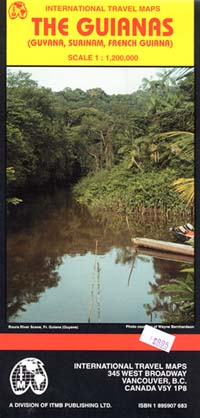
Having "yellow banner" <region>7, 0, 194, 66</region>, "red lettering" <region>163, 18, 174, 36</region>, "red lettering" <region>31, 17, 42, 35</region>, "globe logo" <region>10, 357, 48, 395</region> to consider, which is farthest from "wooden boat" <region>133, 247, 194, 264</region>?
"red lettering" <region>31, 17, 42, 35</region>

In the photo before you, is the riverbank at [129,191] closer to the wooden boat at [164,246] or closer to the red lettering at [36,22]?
the wooden boat at [164,246]

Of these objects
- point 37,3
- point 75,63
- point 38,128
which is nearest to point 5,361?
point 38,128

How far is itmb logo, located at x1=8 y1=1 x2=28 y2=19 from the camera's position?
3.34 meters

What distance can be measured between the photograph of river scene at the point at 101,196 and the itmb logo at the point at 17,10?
251 millimetres

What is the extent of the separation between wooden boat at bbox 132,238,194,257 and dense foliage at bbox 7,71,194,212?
172mm

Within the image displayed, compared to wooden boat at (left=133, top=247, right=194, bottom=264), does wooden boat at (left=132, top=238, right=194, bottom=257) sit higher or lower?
higher

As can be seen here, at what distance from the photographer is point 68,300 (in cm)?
340

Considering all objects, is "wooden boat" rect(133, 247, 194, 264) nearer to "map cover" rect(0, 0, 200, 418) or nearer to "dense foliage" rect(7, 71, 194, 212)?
"map cover" rect(0, 0, 200, 418)

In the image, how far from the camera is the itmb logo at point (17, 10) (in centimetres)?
334

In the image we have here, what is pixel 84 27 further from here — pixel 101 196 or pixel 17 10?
pixel 101 196

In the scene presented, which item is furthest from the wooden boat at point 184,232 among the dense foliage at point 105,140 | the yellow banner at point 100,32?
the yellow banner at point 100,32

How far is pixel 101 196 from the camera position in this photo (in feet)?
11.7

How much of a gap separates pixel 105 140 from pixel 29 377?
46.6 inches

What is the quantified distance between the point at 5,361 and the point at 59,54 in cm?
146
